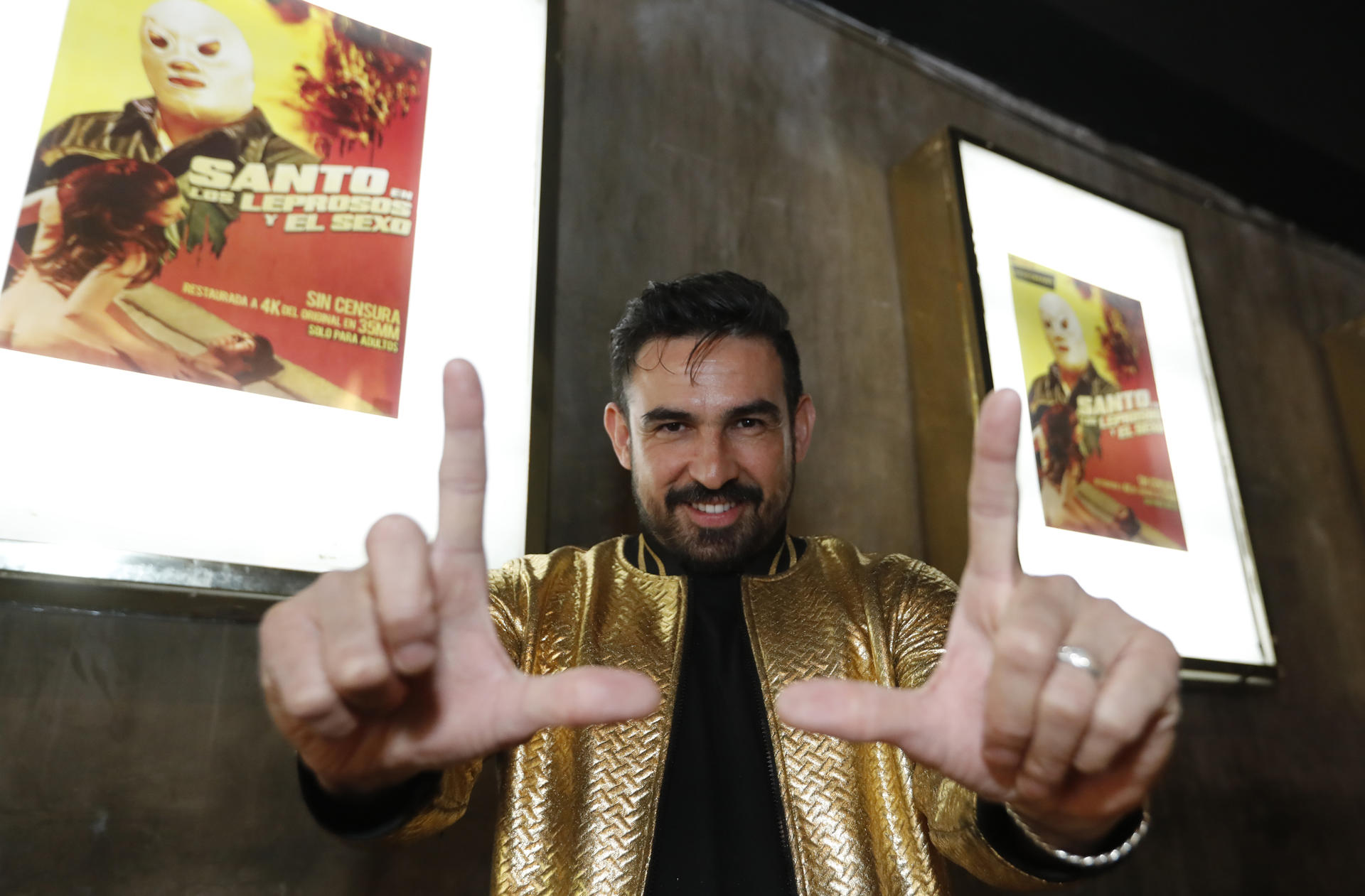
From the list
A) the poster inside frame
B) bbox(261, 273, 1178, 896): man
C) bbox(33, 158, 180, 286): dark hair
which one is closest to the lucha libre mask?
bbox(33, 158, 180, 286): dark hair

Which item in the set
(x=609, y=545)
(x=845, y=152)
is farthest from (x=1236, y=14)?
(x=609, y=545)

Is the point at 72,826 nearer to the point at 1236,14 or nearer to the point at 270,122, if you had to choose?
the point at 270,122

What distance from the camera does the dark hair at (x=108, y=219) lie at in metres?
0.98

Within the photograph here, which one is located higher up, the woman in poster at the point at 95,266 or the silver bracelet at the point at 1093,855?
the woman in poster at the point at 95,266

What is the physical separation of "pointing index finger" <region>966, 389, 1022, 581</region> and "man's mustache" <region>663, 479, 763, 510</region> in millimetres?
558

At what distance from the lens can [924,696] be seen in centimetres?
62

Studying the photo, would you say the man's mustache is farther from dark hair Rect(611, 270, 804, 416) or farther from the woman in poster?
the woman in poster

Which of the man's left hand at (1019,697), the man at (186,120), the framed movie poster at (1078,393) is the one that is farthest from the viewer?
the framed movie poster at (1078,393)

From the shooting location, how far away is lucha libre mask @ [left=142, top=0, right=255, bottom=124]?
1.08m

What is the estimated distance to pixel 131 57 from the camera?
1.07 metres

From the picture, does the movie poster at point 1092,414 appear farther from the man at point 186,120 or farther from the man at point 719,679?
the man at point 186,120

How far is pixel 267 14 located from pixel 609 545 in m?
0.87

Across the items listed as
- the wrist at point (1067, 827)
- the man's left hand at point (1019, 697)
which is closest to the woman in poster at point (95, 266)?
the man's left hand at point (1019, 697)

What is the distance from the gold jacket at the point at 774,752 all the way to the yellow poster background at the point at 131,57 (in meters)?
0.71
